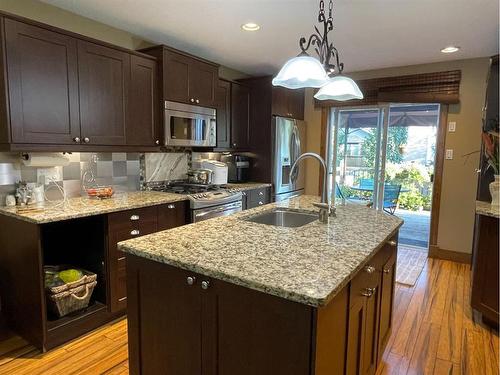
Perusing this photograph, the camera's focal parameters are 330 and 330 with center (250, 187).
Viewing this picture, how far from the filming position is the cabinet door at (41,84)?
2.18 metres

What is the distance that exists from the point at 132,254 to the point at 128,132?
5.78 ft

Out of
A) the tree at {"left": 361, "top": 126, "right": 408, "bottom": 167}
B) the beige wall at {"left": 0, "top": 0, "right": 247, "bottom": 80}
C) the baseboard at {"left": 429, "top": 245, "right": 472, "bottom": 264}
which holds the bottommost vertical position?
the baseboard at {"left": 429, "top": 245, "right": 472, "bottom": 264}

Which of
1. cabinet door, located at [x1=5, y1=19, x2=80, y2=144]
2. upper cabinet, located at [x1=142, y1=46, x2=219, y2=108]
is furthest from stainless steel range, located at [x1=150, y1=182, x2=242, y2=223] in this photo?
cabinet door, located at [x1=5, y1=19, x2=80, y2=144]

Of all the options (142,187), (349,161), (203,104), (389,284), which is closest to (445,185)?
(349,161)

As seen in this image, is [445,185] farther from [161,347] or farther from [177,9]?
[161,347]

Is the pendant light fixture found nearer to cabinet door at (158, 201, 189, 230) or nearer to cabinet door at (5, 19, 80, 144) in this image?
cabinet door at (158, 201, 189, 230)

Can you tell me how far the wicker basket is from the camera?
2252 millimetres

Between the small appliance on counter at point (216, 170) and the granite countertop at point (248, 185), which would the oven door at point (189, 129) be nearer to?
the small appliance on counter at point (216, 170)

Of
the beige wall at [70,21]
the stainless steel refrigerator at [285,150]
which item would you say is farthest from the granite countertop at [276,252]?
the stainless steel refrigerator at [285,150]

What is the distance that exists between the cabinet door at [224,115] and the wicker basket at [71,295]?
2221 mm

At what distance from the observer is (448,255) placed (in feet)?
13.6

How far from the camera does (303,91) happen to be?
497cm

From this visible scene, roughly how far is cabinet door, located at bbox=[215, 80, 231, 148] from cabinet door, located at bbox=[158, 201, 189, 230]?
1274mm

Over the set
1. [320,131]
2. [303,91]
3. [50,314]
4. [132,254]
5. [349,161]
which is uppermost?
[303,91]
